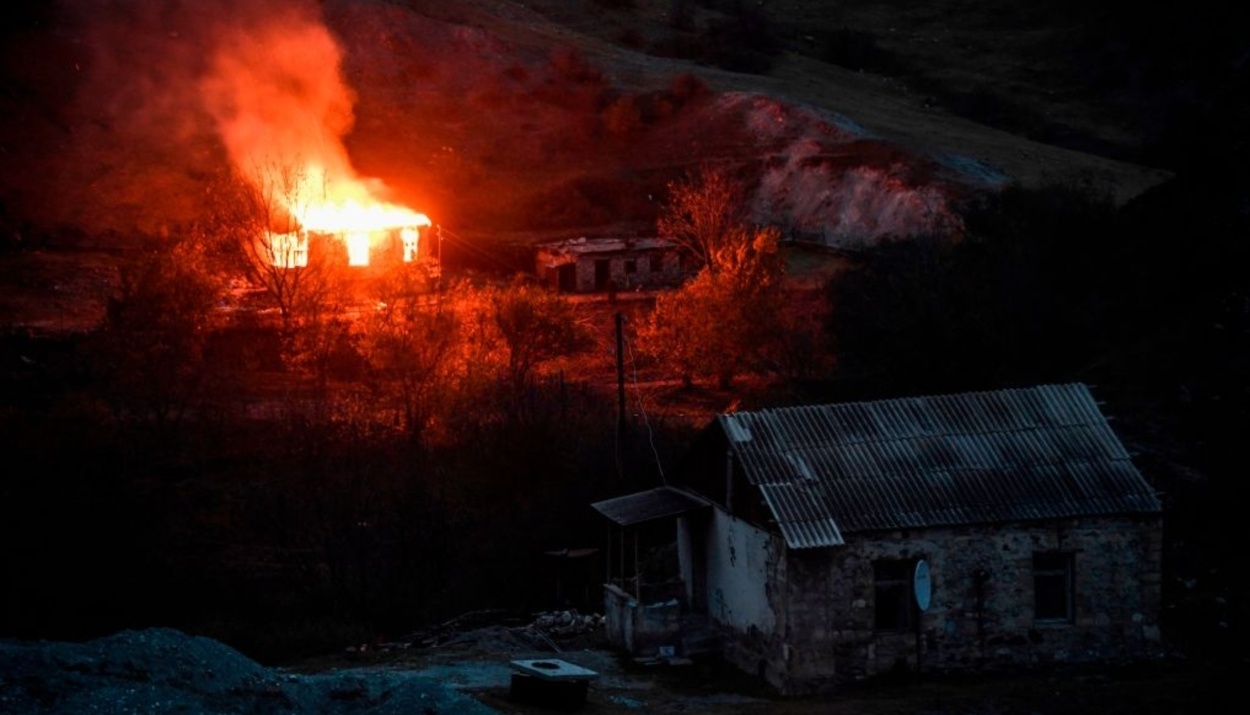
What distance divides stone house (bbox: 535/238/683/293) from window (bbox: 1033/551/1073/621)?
41.9 m

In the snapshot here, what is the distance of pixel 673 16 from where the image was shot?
106 metres

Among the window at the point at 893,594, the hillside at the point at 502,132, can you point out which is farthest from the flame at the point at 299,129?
the window at the point at 893,594

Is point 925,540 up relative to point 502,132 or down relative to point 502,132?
down

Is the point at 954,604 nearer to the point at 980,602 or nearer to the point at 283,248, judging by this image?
the point at 980,602

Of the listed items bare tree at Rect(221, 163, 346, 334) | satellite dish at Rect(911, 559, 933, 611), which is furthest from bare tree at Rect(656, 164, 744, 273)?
satellite dish at Rect(911, 559, 933, 611)

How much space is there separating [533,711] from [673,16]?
86719 mm

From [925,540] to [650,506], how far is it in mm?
5099

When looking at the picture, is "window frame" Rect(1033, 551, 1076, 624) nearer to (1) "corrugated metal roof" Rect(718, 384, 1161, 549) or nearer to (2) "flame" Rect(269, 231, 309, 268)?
(1) "corrugated metal roof" Rect(718, 384, 1161, 549)

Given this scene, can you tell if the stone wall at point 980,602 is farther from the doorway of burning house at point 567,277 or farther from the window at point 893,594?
the doorway of burning house at point 567,277

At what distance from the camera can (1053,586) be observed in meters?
25.3

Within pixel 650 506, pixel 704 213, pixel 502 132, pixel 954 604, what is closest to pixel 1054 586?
pixel 954 604

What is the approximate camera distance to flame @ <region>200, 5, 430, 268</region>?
67562 millimetres

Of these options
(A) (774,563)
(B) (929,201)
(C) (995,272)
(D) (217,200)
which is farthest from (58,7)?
(A) (774,563)

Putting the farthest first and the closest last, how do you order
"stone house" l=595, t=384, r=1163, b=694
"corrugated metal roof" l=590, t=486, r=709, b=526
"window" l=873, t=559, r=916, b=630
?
1. "corrugated metal roof" l=590, t=486, r=709, b=526
2. "window" l=873, t=559, r=916, b=630
3. "stone house" l=595, t=384, r=1163, b=694
